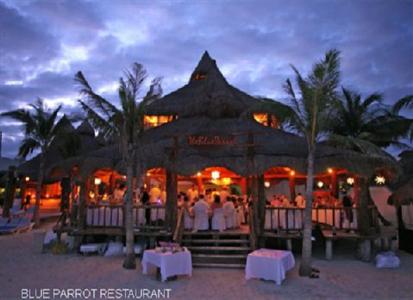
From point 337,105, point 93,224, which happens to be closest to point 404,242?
point 337,105

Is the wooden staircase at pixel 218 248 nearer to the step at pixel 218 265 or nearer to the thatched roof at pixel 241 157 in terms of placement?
the step at pixel 218 265

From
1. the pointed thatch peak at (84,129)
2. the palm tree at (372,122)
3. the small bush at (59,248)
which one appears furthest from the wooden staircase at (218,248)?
the pointed thatch peak at (84,129)

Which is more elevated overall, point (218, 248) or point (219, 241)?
point (219, 241)

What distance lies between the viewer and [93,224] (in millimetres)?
13766

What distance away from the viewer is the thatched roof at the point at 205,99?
55.0ft

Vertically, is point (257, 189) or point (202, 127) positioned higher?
point (202, 127)

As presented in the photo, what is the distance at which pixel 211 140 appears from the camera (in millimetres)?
12742

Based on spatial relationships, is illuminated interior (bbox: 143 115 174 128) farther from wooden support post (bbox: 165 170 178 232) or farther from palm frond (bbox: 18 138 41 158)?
palm frond (bbox: 18 138 41 158)

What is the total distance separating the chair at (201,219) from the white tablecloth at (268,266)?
3.59 meters

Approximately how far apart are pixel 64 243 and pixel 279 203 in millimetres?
8927

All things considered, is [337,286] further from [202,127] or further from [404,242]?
[202,127]

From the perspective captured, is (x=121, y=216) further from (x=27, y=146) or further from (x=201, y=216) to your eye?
(x=27, y=146)

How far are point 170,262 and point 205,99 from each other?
9.41m

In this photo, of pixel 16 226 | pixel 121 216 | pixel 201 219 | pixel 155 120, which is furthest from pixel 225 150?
pixel 16 226
